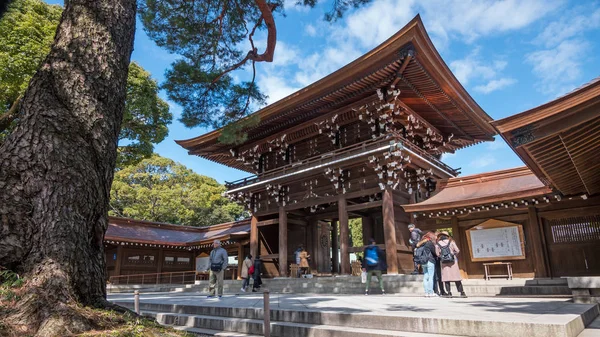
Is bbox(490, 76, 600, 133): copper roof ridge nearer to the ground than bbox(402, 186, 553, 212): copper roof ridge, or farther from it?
farther from it

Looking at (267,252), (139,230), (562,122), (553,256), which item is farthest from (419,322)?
(139,230)

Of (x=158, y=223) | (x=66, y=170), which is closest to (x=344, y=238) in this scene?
(x=66, y=170)

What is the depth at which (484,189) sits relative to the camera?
11328mm

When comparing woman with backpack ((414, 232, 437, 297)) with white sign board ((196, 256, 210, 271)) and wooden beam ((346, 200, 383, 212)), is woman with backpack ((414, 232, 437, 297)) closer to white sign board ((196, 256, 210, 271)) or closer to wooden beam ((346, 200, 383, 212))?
wooden beam ((346, 200, 383, 212))

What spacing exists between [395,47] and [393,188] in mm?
4506

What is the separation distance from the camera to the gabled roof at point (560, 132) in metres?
4.14

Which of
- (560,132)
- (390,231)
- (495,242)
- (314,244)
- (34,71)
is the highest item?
(34,71)

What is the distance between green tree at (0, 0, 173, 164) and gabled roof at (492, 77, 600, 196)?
9974mm

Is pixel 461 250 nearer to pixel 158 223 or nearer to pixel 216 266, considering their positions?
pixel 216 266

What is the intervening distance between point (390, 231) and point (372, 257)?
2867 millimetres

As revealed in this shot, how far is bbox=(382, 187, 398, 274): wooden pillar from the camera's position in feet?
36.1

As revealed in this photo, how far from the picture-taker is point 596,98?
4.01 meters

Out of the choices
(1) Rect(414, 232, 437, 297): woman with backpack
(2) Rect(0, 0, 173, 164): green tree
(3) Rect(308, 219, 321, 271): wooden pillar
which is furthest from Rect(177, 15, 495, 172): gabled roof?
(1) Rect(414, 232, 437, 297): woman with backpack

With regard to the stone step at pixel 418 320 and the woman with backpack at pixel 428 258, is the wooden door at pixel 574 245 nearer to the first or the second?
the woman with backpack at pixel 428 258
